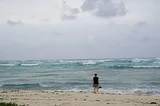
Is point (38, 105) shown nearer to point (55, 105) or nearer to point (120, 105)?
point (55, 105)

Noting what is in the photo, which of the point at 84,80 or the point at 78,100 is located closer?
the point at 78,100

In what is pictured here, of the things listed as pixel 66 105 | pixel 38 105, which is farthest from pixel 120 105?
pixel 38 105

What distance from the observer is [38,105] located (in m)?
11.5

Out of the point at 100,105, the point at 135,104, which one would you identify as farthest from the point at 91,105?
the point at 135,104

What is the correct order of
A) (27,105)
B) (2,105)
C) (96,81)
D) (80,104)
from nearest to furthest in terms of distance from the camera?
1. (2,105)
2. (27,105)
3. (80,104)
4. (96,81)

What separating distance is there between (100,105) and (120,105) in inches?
34.3

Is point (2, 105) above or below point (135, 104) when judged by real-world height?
above

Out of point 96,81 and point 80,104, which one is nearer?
point 80,104

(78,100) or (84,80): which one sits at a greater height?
(78,100)

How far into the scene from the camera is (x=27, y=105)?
11.3 metres

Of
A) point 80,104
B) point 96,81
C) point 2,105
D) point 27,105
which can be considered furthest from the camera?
point 96,81

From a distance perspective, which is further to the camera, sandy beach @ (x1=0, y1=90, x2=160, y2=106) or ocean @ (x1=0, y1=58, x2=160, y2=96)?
ocean @ (x1=0, y1=58, x2=160, y2=96)

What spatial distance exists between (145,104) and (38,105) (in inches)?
183

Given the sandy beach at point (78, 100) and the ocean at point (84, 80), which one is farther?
the ocean at point (84, 80)
